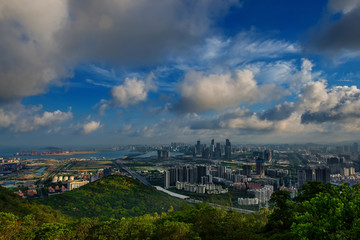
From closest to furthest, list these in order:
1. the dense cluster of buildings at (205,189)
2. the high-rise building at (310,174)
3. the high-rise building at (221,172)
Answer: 1. the dense cluster of buildings at (205,189)
2. the high-rise building at (310,174)
3. the high-rise building at (221,172)

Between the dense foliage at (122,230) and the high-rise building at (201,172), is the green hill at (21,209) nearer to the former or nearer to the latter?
the dense foliage at (122,230)

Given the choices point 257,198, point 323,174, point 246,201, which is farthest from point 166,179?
point 323,174

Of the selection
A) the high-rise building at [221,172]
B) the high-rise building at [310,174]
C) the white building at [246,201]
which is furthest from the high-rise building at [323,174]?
the high-rise building at [221,172]

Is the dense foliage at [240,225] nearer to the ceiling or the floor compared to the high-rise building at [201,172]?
nearer to the ceiling

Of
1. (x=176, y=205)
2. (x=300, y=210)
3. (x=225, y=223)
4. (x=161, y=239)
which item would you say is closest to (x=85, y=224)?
(x=161, y=239)

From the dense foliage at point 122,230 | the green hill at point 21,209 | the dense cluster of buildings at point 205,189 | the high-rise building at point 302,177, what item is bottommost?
the dense cluster of buildings at point 205,189

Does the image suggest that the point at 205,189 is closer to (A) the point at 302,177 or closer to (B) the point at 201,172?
(B) the point at 201,172

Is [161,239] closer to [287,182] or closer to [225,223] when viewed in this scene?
[225,223]

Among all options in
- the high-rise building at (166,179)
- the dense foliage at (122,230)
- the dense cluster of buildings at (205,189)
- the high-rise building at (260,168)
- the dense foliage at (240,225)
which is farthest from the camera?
the high-rise building at (260,168)

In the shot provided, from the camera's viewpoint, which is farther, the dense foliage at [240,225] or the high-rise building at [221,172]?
the high-rise building at [221,172]
